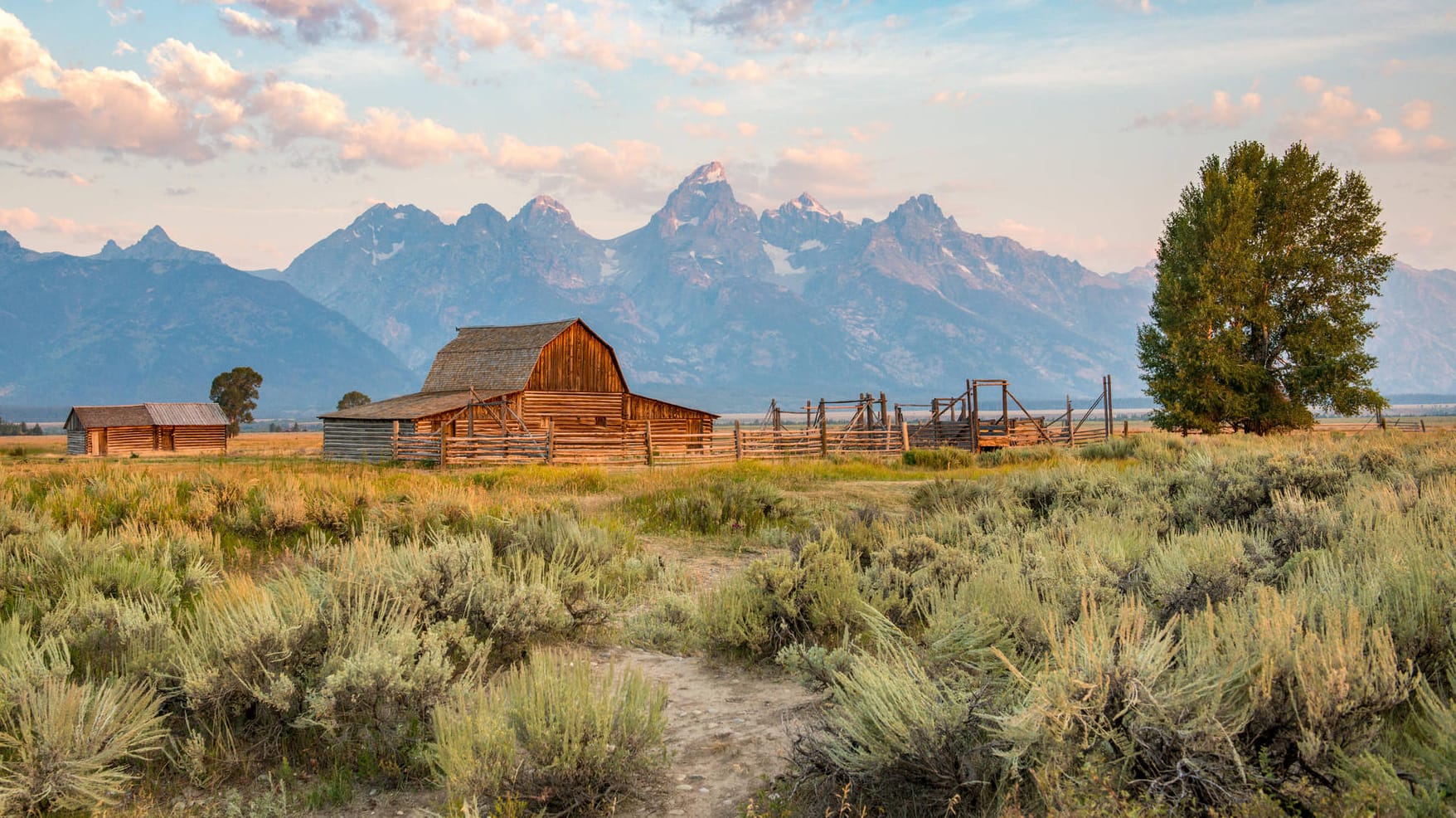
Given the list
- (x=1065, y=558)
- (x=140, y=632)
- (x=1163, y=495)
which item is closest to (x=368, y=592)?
(x=140, y=632)

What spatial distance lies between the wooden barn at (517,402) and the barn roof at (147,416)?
2050 cm

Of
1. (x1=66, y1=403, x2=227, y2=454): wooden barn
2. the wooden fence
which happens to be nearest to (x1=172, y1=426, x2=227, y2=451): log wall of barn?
(x1=66, y1=403, x2=227, y2=454): wooden barn

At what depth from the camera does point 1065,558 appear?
6582mm

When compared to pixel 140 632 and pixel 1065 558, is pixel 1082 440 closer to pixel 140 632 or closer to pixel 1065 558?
pixel 1065 558

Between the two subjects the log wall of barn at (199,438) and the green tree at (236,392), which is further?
the green tree at (236,392)

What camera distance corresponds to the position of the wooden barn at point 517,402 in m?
34.3

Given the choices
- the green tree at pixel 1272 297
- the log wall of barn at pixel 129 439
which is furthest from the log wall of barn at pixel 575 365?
the log wall of barn at pixel 129 439

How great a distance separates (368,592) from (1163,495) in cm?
936

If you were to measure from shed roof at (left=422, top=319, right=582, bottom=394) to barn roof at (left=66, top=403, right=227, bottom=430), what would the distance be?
21.9m

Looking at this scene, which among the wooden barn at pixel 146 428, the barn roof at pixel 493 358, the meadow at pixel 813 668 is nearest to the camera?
the meadow at pixel 813 668

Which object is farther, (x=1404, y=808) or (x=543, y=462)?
(x=543, y=462)

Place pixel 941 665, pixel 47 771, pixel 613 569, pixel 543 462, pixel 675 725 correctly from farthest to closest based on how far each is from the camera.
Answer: pixel 543 462
pixel 613 569
pixel 675 725
pixel 941 665
pixel 47 771

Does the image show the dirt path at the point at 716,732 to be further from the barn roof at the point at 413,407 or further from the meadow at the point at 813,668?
the barn roof at the point at 413,407

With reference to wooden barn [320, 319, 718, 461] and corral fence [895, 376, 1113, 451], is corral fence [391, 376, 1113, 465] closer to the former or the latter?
corral fence [895, 376, 1113, 451]
